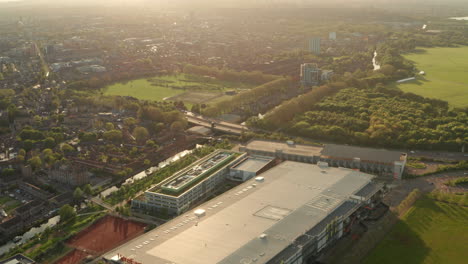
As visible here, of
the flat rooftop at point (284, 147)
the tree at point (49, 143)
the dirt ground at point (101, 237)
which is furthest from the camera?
the tree at point (49, 143)

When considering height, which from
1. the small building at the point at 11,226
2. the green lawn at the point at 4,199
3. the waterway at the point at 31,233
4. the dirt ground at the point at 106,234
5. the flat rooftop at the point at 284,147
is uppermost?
the flat rooftop at the point at 284,147

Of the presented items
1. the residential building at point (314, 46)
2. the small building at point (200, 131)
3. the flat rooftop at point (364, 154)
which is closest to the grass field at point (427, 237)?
the flat rooftop at point (364, 154)

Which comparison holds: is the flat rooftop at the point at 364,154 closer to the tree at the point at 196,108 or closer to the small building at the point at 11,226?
the tree at the point at 196,108

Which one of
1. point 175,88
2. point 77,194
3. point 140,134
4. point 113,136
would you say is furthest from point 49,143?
point 175,88

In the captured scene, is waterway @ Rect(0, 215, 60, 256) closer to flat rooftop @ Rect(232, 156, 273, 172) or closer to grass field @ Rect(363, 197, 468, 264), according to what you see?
flat rooftop @ Rect(232, 156, 273, 172)

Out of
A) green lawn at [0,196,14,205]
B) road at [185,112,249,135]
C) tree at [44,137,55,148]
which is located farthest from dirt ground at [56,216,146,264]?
road at [185,112,249,135]

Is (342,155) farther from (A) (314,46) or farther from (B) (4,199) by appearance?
(A) (314,46)
